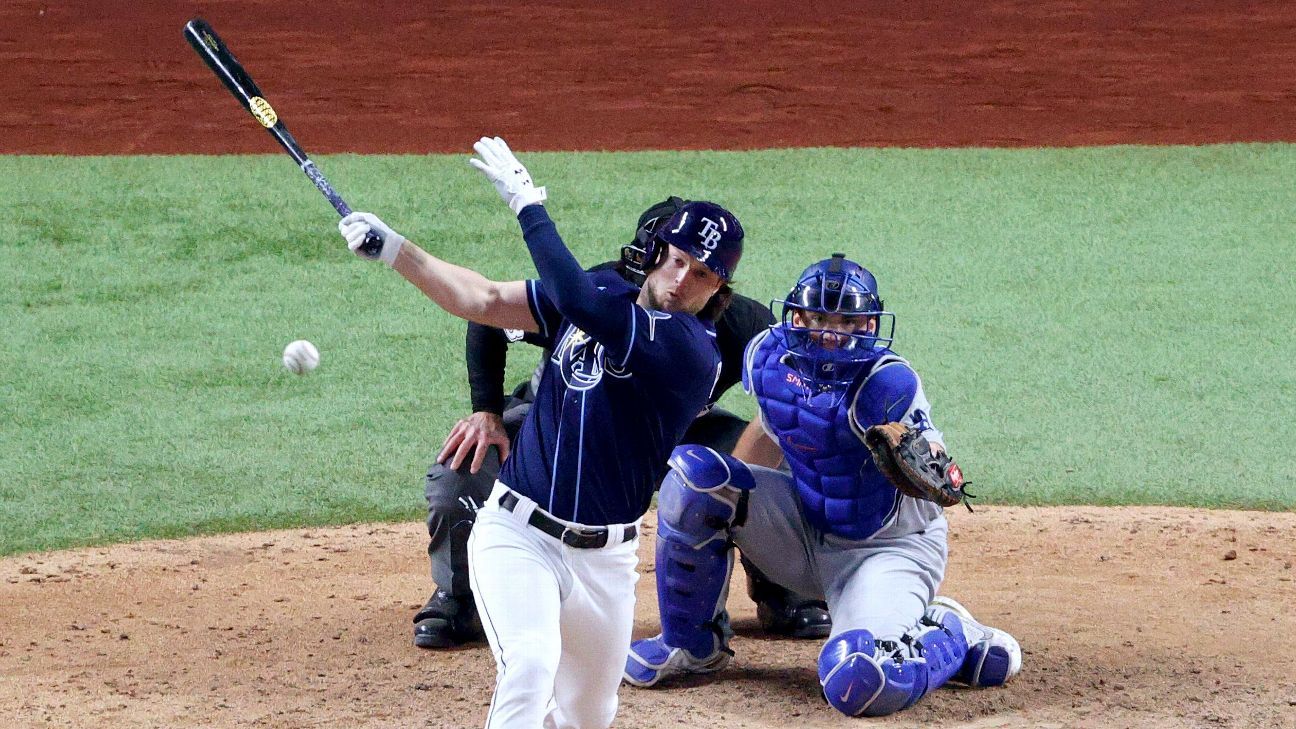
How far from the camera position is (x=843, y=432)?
4.68m

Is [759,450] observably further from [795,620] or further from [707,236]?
[707,236]

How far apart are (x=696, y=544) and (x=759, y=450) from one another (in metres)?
0.49

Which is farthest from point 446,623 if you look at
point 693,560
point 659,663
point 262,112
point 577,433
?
point 262,112

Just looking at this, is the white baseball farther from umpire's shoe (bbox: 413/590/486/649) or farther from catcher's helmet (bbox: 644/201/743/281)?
catcher's helmet (bbox: 644/201/743/281)

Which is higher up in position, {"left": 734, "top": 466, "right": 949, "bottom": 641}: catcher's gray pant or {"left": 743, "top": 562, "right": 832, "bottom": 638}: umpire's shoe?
{"left": 734, "top": 466, "right": 949, "bottom": 641}: catcher's gray pant

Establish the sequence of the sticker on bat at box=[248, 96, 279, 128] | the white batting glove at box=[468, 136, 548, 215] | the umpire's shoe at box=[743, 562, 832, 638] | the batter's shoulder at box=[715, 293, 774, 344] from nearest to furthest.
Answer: the white batting glove at box=[468, 136, 548, 215] < the sticker on bat at box=[248, 96, 279, 128] < the umpire's shoe at box=[743, 562, 832, 638] < the batter's shoulder at box=[715, 293, 774, 344]

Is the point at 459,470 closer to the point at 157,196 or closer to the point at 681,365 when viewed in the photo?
the point at 681,365

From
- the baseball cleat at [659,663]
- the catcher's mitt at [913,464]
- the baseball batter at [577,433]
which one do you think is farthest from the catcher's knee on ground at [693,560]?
the baseball batter at [577,433]

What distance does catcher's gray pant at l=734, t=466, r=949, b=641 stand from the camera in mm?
4711

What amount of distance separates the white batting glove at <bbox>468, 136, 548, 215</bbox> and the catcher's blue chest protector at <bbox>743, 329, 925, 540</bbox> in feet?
4.38

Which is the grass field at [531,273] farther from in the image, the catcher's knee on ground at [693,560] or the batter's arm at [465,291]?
the batter's arm at [465,291]

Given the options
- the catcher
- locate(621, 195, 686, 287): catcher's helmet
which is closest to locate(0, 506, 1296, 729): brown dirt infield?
the catcher

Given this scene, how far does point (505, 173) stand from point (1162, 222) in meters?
7.73

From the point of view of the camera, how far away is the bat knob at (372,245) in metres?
3.54
